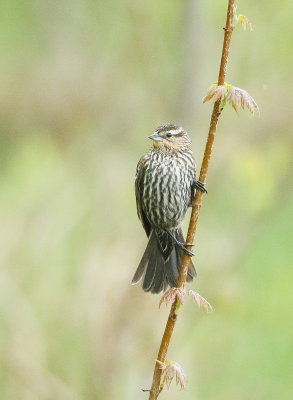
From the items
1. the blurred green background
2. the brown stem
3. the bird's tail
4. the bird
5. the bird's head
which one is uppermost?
the blurred green background

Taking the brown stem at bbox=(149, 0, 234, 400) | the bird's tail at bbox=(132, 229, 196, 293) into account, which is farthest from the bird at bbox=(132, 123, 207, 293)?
the brown stem at bbox=(149, 0, 234, 400)

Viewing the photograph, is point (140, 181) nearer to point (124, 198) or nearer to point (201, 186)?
point (201, 186)

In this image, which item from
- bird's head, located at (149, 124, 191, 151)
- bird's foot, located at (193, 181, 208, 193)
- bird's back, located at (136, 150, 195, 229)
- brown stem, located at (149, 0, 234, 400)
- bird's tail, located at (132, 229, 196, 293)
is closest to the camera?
brown stem, located at (149, 0, 234, 400)

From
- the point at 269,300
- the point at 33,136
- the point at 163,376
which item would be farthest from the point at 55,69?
the point at 163,376

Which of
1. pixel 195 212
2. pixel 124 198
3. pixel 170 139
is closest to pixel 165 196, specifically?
pixel 170 139

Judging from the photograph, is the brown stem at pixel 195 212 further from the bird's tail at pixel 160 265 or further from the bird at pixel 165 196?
the bird at pixel 165 196

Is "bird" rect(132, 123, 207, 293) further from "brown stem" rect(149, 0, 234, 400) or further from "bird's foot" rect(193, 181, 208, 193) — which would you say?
"brown stem" rect(149, 0, 234, 400)
